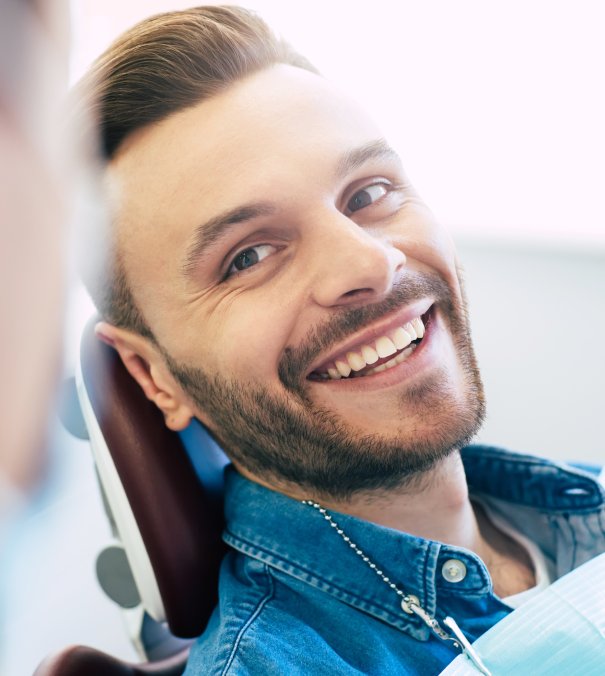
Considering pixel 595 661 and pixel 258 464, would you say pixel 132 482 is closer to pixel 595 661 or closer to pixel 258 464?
pixel 258 464

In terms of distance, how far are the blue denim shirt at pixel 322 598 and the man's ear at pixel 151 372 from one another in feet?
0.46

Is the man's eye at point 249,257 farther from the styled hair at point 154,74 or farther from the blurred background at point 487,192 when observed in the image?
the blurred background at point 487,192

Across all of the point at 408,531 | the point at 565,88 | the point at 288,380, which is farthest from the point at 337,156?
the point at 565,88

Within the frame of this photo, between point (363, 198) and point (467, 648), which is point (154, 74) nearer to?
point (363, 198)

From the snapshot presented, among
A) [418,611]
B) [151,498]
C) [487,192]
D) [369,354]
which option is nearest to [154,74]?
[369,354]

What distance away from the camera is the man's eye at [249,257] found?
1.06 m

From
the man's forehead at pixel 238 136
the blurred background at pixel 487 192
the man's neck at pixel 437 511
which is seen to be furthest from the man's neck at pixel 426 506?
the blurred background at pixel 487 192

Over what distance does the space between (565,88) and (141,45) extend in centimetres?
118

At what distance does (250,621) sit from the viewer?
3.08 ft

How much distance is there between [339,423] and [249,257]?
28 cm

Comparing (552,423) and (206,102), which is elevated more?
(206,102)

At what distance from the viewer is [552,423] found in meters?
2.06

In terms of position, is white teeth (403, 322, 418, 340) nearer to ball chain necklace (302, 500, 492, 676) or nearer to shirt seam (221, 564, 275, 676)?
ball chain necklace (302, 500, 492, 676)

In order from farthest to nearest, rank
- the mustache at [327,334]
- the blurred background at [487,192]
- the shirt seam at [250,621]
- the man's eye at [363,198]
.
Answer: the blurred background at [487,192] → the man's eye at [363,198] → the mustache at [327,334] → the shirt seam at [250,621]
